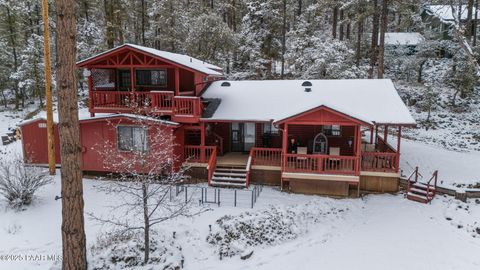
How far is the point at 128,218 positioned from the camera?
12.0 meters

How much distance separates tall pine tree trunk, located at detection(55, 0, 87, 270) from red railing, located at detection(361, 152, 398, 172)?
11.7 meters

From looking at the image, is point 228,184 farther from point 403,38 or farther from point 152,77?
point 403,38

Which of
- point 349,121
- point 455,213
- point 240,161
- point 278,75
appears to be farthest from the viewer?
point 278,75

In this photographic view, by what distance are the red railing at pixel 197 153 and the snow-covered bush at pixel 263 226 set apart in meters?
4.78

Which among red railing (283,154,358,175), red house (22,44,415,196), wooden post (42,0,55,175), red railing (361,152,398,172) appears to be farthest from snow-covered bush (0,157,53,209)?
red railing (361,152,398,172)

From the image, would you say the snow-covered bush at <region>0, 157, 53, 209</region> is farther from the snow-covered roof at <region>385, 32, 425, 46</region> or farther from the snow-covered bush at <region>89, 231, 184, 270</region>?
the snow-covered roof at <region>385, 32, 425, 46</region>

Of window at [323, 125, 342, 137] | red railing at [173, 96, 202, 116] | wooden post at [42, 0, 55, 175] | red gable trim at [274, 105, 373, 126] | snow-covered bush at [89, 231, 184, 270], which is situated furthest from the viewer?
window at [323, 125, 342, 137]

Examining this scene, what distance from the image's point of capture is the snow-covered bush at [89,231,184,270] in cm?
979

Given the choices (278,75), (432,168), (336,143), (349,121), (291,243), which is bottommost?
(291,243)

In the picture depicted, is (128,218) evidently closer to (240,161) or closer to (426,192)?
(240,161)

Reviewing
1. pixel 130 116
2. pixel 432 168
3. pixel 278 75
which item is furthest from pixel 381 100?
pixel 278 75

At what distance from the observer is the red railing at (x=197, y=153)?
54.0 ft

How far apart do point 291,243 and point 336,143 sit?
765cm

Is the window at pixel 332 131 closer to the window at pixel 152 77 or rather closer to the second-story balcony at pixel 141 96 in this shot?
the second-story balcony at pixel 141 96
